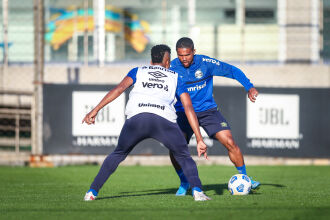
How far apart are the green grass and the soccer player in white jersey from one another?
19.0 inches

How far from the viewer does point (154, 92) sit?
689 cm

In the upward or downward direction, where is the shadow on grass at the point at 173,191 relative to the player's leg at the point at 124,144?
downward

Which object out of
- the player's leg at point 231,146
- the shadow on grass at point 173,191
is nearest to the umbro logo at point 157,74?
the player's leg at point 231,146

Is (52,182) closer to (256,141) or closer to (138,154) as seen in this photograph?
(138,154)

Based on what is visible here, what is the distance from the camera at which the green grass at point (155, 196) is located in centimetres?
617

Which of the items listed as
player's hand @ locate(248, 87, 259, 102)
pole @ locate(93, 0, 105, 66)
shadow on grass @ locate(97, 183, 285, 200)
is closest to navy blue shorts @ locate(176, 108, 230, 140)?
player's hand @ locate(248, 87, 259, 102)

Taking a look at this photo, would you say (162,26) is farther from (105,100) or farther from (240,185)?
(105,100)

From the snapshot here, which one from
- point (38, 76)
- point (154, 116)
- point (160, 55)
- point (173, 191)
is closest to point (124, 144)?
point (154, 116)

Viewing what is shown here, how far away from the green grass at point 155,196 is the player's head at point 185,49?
1.65m

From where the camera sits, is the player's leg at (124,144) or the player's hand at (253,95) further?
the player's hand at (253,95)

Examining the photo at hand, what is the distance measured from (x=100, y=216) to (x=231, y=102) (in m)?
7.79

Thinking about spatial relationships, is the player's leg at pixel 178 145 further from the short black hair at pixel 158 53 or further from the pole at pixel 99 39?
the pole at pixel 99 39

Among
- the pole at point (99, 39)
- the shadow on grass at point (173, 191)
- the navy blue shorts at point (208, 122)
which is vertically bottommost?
the shadow on grass at point (173, 191)

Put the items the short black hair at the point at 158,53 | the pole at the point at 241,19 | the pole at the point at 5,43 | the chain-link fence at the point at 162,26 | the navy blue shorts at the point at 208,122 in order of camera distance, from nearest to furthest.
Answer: the short black hair at the point at 158,53
the navy blue shorts at the point at 208,122
the pole at the point at 5,43
the pole at the point at 241,19
the chain-link fence at the point at 162,26
